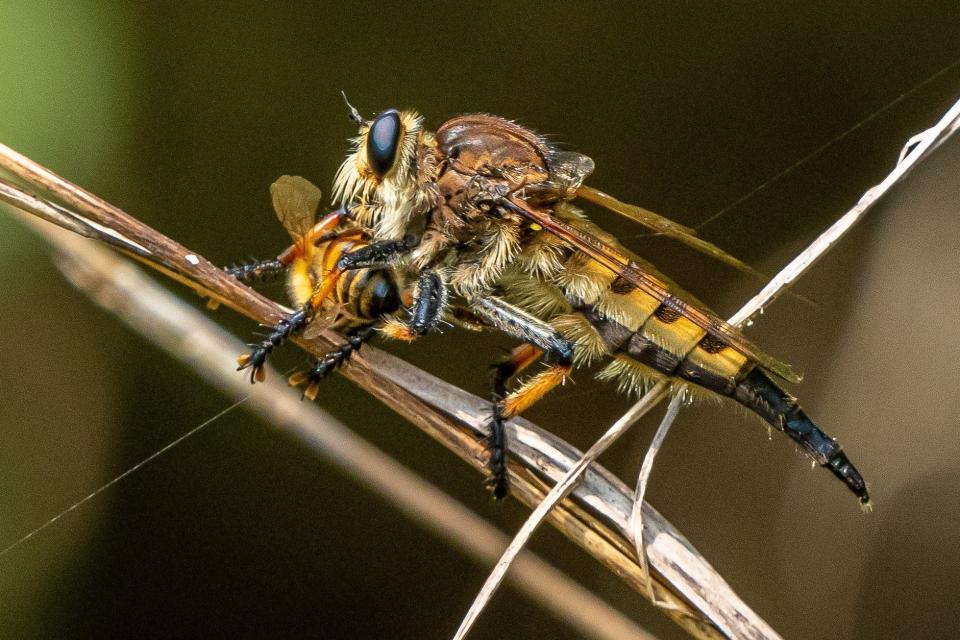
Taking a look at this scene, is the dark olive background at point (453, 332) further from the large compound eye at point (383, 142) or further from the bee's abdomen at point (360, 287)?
the large compound eye at point (383, 142)

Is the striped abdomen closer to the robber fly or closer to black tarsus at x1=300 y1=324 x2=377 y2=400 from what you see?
the robber fly

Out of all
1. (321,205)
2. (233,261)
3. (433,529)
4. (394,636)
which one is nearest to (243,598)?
(394,636)

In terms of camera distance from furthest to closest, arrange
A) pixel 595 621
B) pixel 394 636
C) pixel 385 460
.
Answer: pixel 394 636 < pixel 385 460 < pixel 595 621

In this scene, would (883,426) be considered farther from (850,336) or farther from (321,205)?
(321,205)

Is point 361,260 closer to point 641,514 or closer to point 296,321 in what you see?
point 296,321

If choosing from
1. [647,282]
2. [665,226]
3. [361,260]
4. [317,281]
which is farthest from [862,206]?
[317,281]
